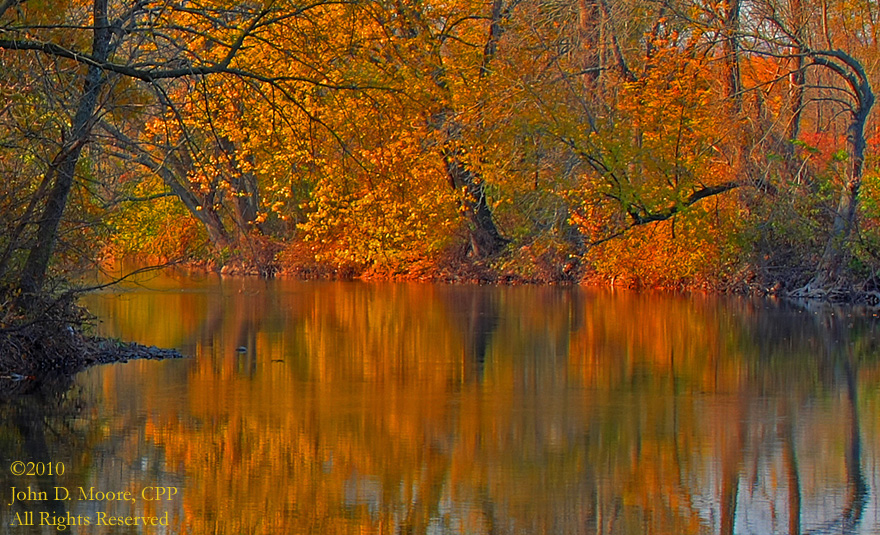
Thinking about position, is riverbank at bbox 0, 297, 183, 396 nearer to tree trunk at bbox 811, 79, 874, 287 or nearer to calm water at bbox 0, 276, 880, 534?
calm water at bbox 0, 276, 880, 534

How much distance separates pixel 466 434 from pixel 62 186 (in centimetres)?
564

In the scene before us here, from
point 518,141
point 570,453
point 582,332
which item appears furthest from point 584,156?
point 570,453

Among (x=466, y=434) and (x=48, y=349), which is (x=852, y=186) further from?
(x=466, y=434)

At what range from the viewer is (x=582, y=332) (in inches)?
846

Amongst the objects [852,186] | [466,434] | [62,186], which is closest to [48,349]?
[62,186]

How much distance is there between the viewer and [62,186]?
14.4 metres

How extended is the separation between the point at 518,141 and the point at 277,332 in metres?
12.4

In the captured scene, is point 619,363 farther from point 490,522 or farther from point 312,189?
point 312,189

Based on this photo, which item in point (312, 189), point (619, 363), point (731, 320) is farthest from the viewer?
point (312, 189)

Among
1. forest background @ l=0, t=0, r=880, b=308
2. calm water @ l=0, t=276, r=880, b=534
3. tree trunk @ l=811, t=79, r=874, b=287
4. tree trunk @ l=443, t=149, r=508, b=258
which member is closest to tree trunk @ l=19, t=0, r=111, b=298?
calm water @ l=0, t=276, r=880, b=534

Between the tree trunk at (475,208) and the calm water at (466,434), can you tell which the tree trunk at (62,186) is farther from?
the tree trunk at (475,208)

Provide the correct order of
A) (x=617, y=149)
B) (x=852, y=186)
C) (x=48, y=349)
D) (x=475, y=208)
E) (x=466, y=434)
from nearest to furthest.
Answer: (x=466, y=434), (x=48, y=349), (x=852, y=186), (x=617, y=149), (x=475, y=208)

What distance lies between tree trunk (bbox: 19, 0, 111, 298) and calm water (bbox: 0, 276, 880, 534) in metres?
1.27

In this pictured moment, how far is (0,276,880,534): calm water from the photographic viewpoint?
327 inches
